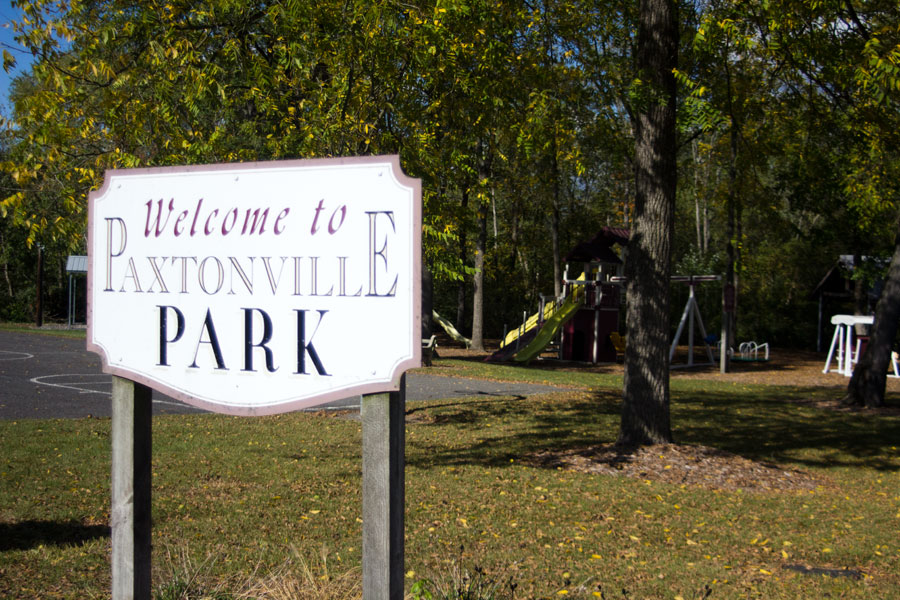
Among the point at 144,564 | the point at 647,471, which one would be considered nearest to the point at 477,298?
the point at 647,471

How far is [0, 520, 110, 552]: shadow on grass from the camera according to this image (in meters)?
5.53

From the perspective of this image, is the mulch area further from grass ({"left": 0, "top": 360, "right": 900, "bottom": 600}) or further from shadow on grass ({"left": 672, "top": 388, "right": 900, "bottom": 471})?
shadow on grass ({"left": 672, "top": 388, "right": 900, "bottom": 471})

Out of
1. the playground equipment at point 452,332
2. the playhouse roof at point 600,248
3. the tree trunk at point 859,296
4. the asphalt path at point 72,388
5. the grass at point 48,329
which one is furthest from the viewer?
the playground equipment at point 452,332

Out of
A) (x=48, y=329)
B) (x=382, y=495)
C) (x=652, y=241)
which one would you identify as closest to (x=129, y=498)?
(x=382, y=495)

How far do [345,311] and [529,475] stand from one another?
5830 millimetres

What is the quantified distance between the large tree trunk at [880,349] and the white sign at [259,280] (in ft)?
48.3

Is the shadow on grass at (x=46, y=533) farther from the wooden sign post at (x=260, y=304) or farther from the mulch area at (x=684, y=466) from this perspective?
the mulch area at (x=684, y=466)

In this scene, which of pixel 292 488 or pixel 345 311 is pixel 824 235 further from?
pixel 345 311

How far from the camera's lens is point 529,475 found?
28.5ft

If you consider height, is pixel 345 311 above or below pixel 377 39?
below

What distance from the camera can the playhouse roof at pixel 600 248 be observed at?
2948 cm

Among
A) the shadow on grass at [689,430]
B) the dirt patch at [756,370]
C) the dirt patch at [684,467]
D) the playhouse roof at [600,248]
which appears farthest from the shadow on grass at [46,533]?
the playhouse roof at [600,248]

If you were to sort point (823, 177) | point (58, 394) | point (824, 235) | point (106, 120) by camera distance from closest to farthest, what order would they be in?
point (106, 120) < point (823, 177) < point (58, 394) < point (824, 235)

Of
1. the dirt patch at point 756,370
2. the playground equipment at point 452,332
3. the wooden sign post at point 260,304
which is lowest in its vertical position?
the dirt patch at point 756,370
